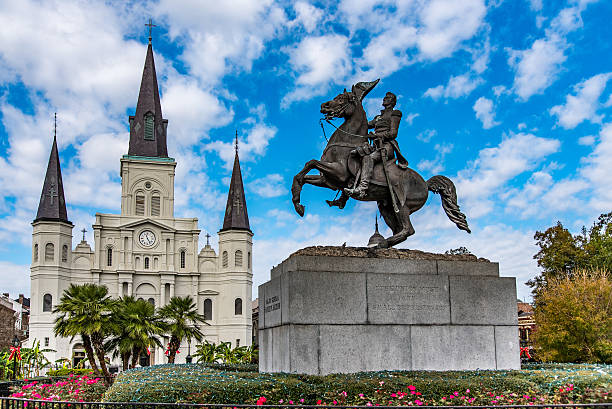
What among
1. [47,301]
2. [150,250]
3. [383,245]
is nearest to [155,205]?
[150,250]

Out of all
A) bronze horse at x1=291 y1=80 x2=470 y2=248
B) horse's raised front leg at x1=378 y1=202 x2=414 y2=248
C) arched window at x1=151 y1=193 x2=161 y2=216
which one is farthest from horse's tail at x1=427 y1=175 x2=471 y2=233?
arched window at x1=151 y1=193 x2=161 y2=216

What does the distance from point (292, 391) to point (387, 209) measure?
5415 millimetres

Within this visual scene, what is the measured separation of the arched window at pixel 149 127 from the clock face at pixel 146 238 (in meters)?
12.0

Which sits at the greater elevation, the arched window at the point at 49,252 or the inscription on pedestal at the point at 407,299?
the arched window at the point at 49,252

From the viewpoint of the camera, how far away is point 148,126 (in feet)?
258

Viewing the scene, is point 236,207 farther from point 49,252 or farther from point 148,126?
point 49,252

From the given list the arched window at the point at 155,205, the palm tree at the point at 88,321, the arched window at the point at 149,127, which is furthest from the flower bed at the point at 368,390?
the arched window at the point at 149,127

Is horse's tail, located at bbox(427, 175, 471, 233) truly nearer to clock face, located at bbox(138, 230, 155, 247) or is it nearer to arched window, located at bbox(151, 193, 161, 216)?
clock face, located at bbox(138, 230, 155, 247)

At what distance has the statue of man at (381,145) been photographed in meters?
12.2

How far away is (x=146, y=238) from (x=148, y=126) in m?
14.2

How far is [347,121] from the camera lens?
42.0ft

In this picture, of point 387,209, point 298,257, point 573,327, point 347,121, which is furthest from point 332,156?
point 573,327

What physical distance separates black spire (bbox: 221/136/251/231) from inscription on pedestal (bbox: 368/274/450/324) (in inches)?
2605

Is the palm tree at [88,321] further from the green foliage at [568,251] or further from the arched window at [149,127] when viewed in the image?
the arched window at [149,127]
